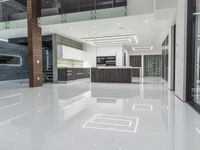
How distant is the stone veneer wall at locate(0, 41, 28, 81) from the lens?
10.9 m

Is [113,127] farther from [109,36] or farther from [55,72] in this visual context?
[55,72]

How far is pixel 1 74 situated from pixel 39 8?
5.43 m

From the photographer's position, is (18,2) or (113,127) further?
(18,2)

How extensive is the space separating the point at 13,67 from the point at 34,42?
187 inches

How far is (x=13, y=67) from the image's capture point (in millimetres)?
11719

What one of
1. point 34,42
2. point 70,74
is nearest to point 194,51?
point 34,42

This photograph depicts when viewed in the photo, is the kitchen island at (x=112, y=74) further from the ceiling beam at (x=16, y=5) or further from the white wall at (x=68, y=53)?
the ceiling beam at (x=16, y=5)

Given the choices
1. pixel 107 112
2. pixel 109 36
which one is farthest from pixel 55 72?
pixel 107 112

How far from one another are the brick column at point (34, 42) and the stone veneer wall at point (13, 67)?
154 inches

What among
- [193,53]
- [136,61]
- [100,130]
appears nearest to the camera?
[100,130]

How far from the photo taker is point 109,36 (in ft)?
30.4

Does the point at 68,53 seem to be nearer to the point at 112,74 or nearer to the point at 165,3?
the point at 112,74

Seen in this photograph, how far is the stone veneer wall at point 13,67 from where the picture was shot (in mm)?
10865

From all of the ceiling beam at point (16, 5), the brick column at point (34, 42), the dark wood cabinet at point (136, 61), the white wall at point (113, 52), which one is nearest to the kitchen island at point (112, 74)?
the white wall at point (113, 52)
